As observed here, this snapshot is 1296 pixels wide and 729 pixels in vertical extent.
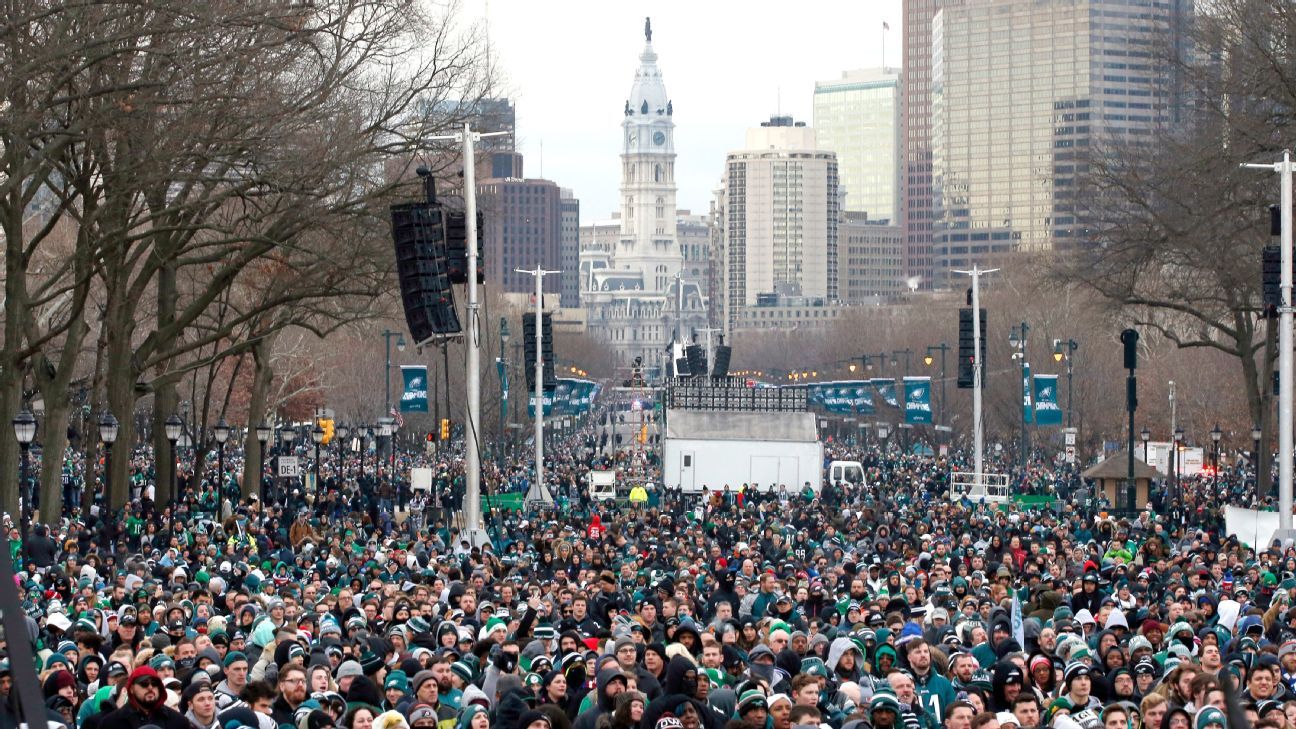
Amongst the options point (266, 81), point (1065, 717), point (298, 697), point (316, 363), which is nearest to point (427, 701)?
point (298, 697)

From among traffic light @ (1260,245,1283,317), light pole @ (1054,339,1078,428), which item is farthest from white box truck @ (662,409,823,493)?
traffic light @ (1260,245,1283,317)

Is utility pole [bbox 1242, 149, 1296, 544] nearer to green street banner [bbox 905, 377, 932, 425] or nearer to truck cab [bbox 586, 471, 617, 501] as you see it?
truck cab [bbox 586, 471, 617, 501]

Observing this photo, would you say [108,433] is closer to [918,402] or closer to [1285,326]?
[1285,326]

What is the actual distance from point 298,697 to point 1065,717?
Result: 4258mm

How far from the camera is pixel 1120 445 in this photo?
92500mm

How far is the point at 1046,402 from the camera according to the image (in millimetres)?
54469

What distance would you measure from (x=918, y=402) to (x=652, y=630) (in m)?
46.8

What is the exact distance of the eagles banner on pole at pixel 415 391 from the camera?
145 ft

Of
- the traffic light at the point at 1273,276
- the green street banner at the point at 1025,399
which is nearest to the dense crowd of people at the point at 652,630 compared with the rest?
the traffic light at the point at 1273,276

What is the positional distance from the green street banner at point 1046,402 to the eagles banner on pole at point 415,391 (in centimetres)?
1631

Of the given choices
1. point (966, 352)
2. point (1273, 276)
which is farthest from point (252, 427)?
point (1273, 276)

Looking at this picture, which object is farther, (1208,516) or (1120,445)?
(1120,445)

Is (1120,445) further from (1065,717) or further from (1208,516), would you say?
(1065,717)

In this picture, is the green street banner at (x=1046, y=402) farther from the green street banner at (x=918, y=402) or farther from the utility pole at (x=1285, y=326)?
the utility pole at (x=1285, y=326)
